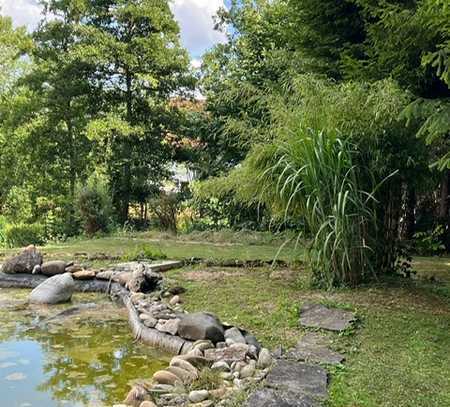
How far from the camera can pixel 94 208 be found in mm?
9547

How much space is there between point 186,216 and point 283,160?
6.41 m

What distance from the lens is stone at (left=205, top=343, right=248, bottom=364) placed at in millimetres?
2898

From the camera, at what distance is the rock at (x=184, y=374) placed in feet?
8.70

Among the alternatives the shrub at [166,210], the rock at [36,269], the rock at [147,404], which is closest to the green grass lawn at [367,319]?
the rock at [147,404]

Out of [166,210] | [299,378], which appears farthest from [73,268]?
[166,210]

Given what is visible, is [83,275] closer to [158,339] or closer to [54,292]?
[54,292]

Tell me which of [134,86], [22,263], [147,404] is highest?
[134,86]

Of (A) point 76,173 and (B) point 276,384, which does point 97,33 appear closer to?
(A) point 76,173

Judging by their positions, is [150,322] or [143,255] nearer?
[150,322]

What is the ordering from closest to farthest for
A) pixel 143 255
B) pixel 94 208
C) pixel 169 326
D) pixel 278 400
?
pixel 278 400, pixel 169 326, pixel 143 255, pixel 94 208

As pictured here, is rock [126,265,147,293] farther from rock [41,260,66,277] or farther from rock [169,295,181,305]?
rock [41,260,66,277]

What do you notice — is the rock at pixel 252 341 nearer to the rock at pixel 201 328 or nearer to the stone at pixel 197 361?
the rock at pixel 201 328

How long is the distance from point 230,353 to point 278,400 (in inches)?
31.1

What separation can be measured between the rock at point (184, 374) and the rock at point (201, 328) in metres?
0.48
